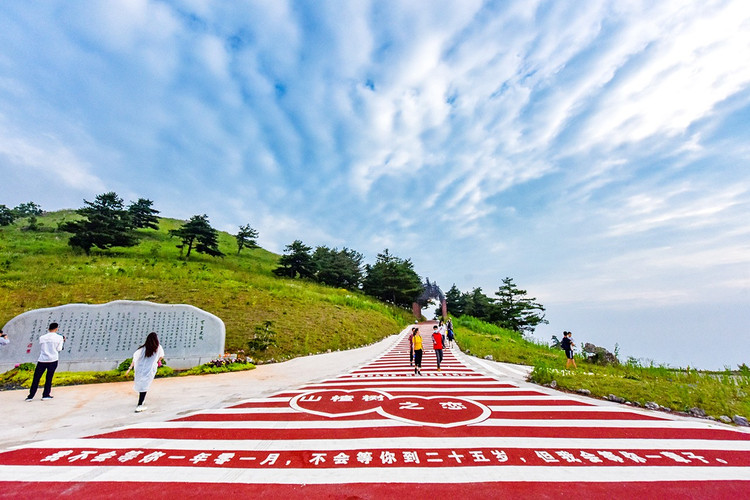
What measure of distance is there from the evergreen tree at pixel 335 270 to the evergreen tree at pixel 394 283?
2.84 metres

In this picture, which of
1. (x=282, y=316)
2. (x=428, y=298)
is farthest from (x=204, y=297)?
(x=428, y=298)

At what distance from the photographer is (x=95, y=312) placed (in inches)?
426

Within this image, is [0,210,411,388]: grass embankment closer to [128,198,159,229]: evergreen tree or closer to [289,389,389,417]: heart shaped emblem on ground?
[289,389,389,417]: heart shaped emblem on ground

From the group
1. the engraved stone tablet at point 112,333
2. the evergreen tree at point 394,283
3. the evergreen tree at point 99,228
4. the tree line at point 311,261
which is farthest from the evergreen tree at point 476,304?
the evergreen tree at point 99,228

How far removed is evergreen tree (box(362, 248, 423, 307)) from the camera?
40906 millimetres

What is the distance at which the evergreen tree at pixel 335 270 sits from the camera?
41.5m

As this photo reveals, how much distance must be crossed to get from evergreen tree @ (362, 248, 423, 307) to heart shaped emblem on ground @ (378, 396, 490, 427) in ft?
111

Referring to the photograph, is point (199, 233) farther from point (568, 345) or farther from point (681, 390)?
point (681, 390)

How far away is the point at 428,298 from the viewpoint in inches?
2013

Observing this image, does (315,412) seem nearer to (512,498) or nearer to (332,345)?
(512,498)

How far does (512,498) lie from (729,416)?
17.8ft

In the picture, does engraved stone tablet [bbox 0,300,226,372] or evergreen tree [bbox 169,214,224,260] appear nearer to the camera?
engraved stone tablet [bbox 0,300,226,372]

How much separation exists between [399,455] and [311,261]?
124ft

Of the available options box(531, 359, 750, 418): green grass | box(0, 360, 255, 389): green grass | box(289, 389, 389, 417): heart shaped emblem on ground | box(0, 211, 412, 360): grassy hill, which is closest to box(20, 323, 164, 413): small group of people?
box(0, 360, 255, 389): green grass
